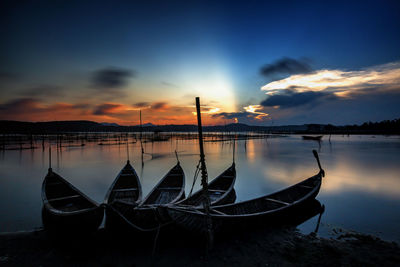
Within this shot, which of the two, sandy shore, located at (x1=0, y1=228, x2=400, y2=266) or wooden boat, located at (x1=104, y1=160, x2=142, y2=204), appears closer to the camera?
sandy shore, located at (x1=0, y1=228, x2=400, y2=266)

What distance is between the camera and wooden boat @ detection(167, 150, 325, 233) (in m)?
5.58

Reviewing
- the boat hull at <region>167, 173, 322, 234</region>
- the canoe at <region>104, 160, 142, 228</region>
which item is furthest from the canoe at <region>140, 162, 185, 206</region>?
the boat hull at <region>167, 173, 322, 234</region>

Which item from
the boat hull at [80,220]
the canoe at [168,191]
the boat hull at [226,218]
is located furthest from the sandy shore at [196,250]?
the canoe at [168,191]

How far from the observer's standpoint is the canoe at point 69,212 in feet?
19.6

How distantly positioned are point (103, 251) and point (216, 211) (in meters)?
3.66

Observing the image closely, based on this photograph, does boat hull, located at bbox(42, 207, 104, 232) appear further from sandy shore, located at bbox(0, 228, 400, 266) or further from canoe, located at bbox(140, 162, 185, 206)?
canoe, located at bbox(140, 162, 185, 206)

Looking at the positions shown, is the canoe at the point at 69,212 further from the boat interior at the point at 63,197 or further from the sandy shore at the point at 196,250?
the sandy shore at the point at 196,250

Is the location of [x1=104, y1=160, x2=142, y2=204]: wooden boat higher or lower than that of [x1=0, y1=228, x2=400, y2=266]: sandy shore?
higher

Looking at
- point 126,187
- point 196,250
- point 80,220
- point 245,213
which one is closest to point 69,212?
point 80,220

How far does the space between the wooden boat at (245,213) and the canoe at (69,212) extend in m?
2.63

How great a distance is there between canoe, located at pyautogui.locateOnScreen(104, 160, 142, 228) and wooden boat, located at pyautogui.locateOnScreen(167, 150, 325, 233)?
1.66 metres

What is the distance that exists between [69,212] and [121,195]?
3.24m

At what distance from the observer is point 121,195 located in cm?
916

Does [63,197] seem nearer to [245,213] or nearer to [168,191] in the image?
[168,191]
